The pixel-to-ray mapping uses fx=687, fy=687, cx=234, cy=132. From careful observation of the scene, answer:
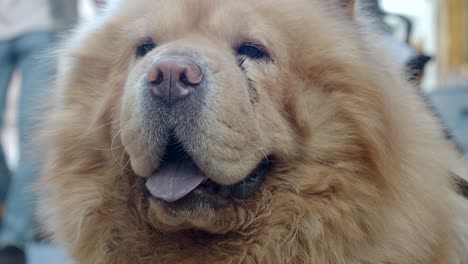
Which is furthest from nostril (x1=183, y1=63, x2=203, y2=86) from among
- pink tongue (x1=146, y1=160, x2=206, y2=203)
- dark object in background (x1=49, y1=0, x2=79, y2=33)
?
dark object in background (x1=49, y1=0, x2=79, y2=33)

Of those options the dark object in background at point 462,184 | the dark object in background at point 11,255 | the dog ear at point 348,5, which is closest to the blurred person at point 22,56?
the dark object in background at point 11,255

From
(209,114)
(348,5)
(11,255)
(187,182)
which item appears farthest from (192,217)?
(11,255)

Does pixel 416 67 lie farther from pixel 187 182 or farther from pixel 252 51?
pixel 187 182

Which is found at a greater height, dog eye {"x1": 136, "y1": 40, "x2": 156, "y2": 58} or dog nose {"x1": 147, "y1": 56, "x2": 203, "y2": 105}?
dog nose {"x1": 147, "y1": 56, "x2": 203, "y2": 105}

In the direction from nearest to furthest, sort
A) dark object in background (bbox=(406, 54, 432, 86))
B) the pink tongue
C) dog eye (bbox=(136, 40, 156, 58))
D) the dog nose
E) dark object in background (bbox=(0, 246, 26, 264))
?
1. the dog nose
2. the pink tongue
3. dog eye (bbox=(136, 40, 156, 58))
4. dark object in background (bbox=(406, 54, 432, 86))
5. dark object in background (bbox=(0, 246, 26, 264))

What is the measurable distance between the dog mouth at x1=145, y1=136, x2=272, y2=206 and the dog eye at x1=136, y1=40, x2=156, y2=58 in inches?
18.6

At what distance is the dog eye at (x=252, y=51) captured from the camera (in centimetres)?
252

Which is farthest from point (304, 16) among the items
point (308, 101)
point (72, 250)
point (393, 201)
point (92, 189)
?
point (72, 250)

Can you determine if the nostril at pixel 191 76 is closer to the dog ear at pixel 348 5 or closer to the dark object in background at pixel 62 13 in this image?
the dog ear at pixel 348 5

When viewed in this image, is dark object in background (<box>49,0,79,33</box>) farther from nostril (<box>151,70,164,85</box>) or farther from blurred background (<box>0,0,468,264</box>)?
nostril (<box>151,70,164,85</box>)

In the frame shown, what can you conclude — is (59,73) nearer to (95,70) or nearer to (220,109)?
(95,70)

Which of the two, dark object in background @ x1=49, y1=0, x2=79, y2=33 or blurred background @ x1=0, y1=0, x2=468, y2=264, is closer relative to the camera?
blurred background @ x1=0, y1=0, x2=468, y2=264

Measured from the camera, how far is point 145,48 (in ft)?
8.70

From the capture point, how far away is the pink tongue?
2.32 meters
